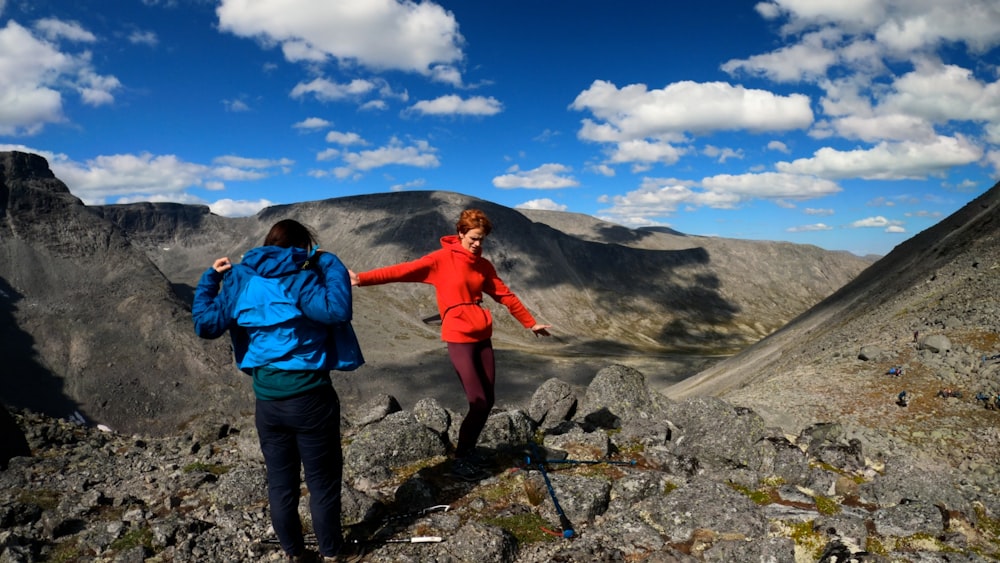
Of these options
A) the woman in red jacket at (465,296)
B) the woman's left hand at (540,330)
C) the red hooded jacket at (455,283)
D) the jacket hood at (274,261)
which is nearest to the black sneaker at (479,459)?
the woman in red jacket at (465,296)

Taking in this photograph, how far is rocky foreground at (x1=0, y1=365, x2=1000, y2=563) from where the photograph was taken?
233 inches

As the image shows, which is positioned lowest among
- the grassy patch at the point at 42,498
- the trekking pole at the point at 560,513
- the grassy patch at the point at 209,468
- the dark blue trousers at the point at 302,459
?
the grassy patch at the point at 42,498

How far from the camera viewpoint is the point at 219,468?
32.7ft

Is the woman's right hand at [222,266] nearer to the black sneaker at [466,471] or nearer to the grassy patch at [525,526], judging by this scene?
the grassy patch at [525,526]

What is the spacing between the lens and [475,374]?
7.32 metres

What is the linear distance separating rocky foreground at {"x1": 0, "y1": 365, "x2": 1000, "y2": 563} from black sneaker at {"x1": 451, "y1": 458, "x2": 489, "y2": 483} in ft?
0.60

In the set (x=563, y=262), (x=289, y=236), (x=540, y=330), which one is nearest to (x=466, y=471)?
(x=540, y=330)

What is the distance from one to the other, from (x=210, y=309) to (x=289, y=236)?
3.24ft

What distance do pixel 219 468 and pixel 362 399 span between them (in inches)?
1759

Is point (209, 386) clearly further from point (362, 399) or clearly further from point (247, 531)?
point (247, 531)

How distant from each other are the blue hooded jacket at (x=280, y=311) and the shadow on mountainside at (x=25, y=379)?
54154mm

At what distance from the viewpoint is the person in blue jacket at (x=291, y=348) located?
4.91 m

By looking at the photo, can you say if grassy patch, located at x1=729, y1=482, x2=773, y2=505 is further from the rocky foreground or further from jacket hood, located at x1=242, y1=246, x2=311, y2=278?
jacket hood, located at x1=242, y1=246, x2=311, y2=278

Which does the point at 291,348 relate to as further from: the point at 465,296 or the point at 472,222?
the point at 472,222
